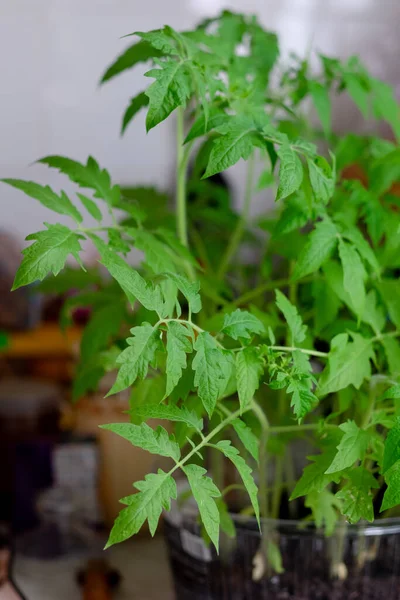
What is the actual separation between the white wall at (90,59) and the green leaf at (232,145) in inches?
31.8

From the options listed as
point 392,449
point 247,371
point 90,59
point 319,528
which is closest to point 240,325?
point 247,371

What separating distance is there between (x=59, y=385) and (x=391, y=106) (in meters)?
0.76

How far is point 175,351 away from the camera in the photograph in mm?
463

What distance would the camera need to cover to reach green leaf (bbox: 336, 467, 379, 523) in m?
0.49

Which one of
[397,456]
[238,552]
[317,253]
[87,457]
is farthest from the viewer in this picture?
[87,457]

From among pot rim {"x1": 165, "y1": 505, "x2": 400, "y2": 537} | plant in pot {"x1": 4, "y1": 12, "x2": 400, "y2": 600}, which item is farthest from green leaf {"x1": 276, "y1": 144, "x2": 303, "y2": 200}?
pot rim {"x1": 165, "y1": 505, "x2": 400, "y2": 537}

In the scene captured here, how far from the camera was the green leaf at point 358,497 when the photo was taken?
49 centimetres

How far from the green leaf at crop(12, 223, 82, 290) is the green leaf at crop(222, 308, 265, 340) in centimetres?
12

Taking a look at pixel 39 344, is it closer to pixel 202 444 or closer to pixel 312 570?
pixel 312 570

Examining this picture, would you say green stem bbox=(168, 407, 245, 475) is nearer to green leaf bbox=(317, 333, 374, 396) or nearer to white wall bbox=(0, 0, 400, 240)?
green leaf bbox=(317, 333, 374, 396)

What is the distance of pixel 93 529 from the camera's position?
1047mm

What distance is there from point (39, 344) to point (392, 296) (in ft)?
2.48

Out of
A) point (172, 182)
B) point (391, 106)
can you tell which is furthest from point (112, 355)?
point (172, 182)

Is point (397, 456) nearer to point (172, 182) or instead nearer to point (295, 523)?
point (295, 523)
